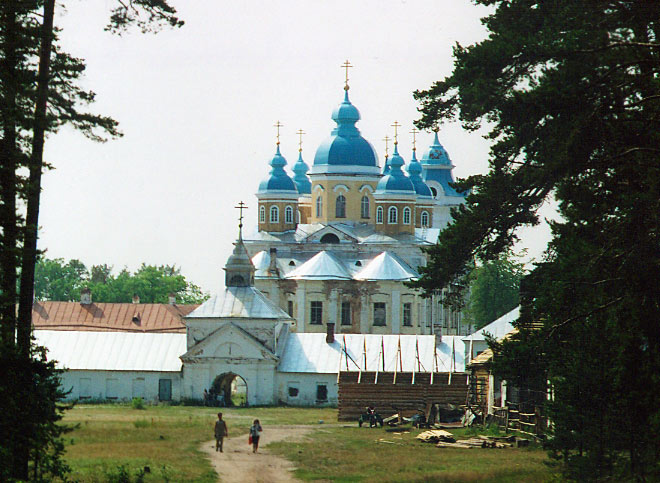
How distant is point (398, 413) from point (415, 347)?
13.8 metres

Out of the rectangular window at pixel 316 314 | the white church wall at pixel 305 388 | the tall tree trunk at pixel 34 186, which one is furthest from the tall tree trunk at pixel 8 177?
the rectangular window at pixel 316 314

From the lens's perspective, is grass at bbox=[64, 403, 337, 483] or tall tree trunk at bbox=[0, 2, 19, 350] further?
grass at bbox=[64, 403, 337, 483]

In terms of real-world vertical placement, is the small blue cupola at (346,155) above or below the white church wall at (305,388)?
above

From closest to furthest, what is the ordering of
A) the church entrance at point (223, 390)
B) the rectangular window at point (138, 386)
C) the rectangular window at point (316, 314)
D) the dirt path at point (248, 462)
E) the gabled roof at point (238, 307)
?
the dirt path at point (248, 462)
the church entrance at point (223, 390)
the rectangular window at point (138, 386)
the gabled roof at point (238, 307)
the rectangular window at point (316, 314)

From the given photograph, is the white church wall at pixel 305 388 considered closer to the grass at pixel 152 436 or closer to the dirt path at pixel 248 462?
the grass at pixel 152 436

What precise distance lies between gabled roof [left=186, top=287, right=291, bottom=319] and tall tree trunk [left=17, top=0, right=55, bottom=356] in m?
33.4


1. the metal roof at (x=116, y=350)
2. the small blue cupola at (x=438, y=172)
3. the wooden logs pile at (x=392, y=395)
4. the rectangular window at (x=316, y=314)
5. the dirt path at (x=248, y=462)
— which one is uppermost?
the small blue cupola at (x=438, y=172)

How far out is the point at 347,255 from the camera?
252 ft

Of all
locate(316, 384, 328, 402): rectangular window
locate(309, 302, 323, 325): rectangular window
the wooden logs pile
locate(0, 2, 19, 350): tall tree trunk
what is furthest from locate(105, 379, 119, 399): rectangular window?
locate(0, 2, 19, 350): tall tree trunk

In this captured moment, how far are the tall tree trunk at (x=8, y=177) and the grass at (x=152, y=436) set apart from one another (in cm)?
230

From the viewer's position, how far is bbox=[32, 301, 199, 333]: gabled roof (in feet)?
267

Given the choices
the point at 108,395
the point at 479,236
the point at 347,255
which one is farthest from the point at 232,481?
the point at 347,255

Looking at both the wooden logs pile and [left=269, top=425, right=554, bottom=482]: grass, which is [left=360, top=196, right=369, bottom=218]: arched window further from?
[left=269, top=425, right=554, bottom=482]: grass

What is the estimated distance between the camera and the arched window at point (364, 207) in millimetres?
79750
